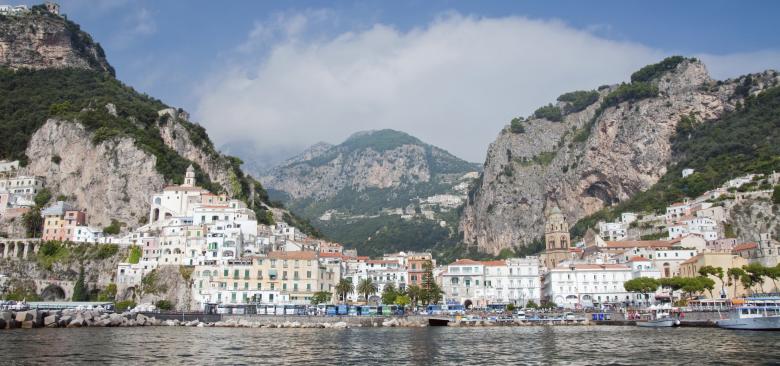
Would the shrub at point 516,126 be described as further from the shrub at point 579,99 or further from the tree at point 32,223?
the tree at point 32,223

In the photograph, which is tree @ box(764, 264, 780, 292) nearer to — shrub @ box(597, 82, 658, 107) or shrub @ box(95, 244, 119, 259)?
shrub @ box(95, 244, 119, 259)

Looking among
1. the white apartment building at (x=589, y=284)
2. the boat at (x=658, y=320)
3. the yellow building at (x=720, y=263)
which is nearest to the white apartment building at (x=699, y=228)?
the yellow building at (x=720, y=263)

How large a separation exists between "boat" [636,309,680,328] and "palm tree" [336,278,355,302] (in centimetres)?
3238

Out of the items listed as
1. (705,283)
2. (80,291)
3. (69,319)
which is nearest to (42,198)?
(80,291)

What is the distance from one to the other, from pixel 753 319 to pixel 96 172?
8263 centimetres

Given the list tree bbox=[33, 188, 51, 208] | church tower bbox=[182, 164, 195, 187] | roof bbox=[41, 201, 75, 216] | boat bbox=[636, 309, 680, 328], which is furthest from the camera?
church tower bbox=[182, 164, 195, 187]

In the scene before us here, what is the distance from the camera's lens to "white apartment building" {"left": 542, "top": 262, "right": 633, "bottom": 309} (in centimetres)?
8356

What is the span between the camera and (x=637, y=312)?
70.5m

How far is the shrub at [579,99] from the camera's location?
177m

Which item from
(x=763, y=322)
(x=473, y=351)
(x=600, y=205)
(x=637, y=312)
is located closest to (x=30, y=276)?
(x=473, y=351)

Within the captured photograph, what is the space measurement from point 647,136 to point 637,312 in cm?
7693

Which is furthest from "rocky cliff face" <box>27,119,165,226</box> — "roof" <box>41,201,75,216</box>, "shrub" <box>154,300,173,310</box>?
"shrub" <box>154,300,173,310</box>

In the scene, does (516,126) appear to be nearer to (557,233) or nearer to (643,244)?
(557,233)

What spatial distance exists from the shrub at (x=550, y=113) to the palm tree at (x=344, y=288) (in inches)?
4352
